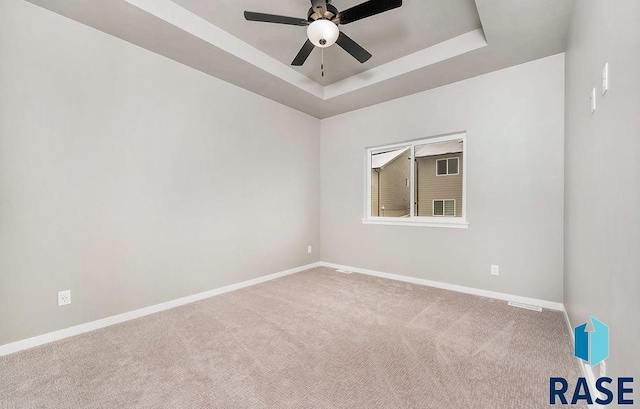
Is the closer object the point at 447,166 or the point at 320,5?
the point at 320,5

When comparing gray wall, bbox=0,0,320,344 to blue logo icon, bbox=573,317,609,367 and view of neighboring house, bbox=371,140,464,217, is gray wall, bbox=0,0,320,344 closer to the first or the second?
view of neighboring house, bbox=371,140,464,217

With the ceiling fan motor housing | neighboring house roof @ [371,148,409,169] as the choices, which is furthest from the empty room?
neighboring house roof @ [371,148,409,169]

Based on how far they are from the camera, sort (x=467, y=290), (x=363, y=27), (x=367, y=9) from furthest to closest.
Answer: (x=467, y=290) < (x=363, y=27) < (x=367, y=9)

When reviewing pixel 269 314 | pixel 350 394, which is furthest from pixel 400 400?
pixel 269 314

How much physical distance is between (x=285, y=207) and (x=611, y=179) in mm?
3558

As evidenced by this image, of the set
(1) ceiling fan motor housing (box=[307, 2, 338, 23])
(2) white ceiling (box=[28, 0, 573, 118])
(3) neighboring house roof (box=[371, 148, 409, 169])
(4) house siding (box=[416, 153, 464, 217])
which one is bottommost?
(4) house siding (box=[416, 153, 464, 217])

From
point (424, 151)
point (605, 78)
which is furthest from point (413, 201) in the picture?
point (605, 78)

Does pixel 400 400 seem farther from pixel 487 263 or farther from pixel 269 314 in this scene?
pixel 487 263

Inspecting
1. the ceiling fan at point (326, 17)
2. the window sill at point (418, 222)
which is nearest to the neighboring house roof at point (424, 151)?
the window sill at point (418, 222)

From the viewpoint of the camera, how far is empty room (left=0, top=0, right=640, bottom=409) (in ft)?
4.99

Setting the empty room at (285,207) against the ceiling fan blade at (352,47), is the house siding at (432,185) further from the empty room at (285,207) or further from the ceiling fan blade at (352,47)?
the ceiling fan blade at (352,47)

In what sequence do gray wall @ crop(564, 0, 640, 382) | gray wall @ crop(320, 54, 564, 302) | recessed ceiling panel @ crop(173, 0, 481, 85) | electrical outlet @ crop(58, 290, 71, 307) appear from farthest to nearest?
1. gray wall @ crop(320, 54, 564, 302)
2. recessed ceiling panel @ crop(173, 0, 481, 85)
3. electrical outlet @ crop(58, 290, 71, 307)
4. gray wall @ crop(564, 0, 640, 382)

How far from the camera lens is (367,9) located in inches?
80.4

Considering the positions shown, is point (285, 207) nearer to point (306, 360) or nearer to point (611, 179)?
point (306, 360)
